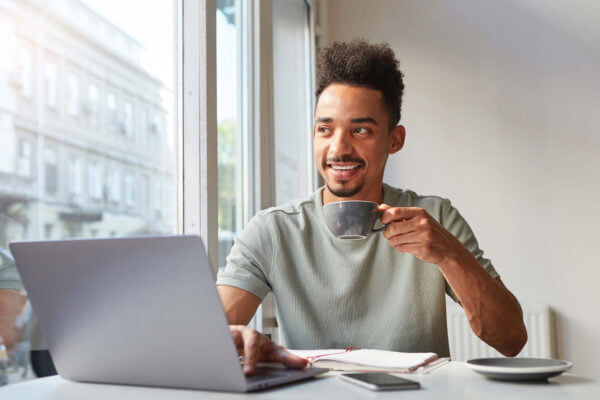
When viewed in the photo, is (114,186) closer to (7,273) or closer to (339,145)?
(7,273)

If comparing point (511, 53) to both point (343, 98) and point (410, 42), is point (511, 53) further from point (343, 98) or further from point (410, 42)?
point (343, 98)

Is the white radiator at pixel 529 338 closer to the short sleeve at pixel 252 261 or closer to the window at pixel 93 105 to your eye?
the short sleeve at pixel 252 261

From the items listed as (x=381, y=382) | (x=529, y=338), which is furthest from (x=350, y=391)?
(x=529, y=338)

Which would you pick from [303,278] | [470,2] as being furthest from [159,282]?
[470,2]

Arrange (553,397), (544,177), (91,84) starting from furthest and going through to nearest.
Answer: (544,177)
(91,84)
(553,397)

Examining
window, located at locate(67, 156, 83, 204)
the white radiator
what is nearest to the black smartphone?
window, located at locate(67, 156, 83, 204)

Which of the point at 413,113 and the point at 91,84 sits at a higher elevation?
the point at 413,113

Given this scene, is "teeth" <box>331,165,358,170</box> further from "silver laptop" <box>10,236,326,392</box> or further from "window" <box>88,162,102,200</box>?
"silver laptop" <box>10,236,326,392</box>

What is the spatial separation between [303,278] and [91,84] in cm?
64

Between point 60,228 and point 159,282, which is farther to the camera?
point 60,228

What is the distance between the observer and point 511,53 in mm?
3252

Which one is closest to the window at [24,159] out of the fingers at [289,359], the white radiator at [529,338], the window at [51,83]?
the window at [51,83]

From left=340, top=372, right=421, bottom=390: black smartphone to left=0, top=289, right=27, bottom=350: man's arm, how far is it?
2.09ft

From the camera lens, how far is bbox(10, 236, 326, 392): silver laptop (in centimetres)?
73
